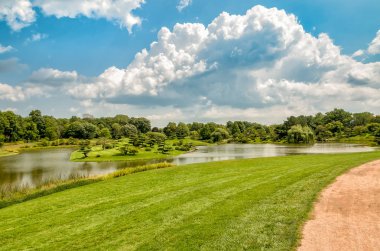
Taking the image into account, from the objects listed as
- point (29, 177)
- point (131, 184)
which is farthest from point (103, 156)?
point (131, 184)

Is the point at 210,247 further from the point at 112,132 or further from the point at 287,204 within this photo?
the point at 112,132

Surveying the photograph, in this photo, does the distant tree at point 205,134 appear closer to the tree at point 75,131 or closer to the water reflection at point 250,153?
the tree at point 75,131

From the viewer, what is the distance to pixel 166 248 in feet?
23.8

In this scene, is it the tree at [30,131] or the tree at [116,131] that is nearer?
the tree at [30,131]

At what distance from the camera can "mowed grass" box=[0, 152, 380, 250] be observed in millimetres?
7688

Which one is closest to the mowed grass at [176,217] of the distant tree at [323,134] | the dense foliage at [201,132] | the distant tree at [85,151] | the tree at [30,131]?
the distant tree at [85,151]

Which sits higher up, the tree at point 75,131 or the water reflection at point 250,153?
the tree at point 75,131

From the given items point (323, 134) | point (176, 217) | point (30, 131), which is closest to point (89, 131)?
point (30, 131)

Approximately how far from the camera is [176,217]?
9672mm

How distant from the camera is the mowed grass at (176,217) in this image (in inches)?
303

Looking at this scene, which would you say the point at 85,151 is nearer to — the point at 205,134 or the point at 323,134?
the point at 205,134

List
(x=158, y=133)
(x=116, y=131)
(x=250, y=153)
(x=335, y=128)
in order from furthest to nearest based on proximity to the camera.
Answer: (x=116, y=131) < (x=335, y=128) < (x=158, y=133) < (x=250, y=153)

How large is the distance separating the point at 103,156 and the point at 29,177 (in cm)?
2278

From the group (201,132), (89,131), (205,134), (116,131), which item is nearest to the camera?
(89,131)
